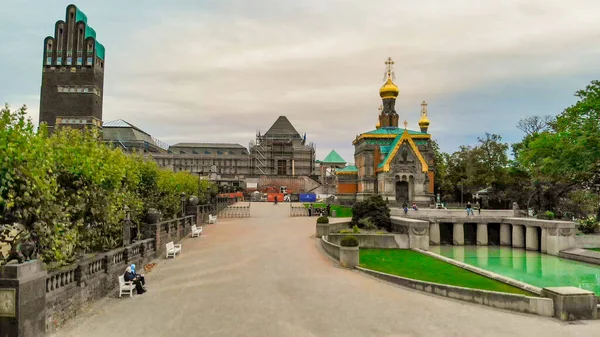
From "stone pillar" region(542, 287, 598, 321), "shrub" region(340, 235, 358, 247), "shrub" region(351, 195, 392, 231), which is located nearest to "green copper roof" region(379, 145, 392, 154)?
"shrub" region(351, 195, 392, 231)

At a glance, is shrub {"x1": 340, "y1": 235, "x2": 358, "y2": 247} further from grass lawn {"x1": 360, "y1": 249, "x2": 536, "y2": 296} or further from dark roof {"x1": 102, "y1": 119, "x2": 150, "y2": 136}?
dark roof {"x1": 102, "y1": 119, "x2": 150, "y2": 136}

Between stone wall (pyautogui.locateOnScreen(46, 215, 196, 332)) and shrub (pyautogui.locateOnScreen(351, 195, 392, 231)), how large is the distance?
16.7 m

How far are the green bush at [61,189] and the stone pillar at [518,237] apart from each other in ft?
92.0

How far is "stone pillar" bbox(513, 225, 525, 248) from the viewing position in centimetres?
3306

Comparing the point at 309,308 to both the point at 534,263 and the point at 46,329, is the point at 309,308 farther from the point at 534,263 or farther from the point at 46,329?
the point at 534,263

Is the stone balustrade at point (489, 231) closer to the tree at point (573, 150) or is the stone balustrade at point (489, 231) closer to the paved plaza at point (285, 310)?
the tree at point (573, 150)

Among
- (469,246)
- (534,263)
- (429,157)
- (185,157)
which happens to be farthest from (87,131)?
(185,157)

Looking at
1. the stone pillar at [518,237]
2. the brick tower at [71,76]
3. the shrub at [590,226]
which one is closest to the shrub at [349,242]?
the stone pillar at [518,237]

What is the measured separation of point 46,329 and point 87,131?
310 inches

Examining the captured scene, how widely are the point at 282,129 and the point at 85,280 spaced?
365ft

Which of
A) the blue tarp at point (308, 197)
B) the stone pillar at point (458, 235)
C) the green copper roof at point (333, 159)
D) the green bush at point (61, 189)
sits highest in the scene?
the green copper roof at point (333, 159)

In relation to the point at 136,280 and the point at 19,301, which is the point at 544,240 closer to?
the point at 136,280

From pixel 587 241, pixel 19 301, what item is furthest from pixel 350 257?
pixel 587 241

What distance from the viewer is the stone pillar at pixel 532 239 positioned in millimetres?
31109
